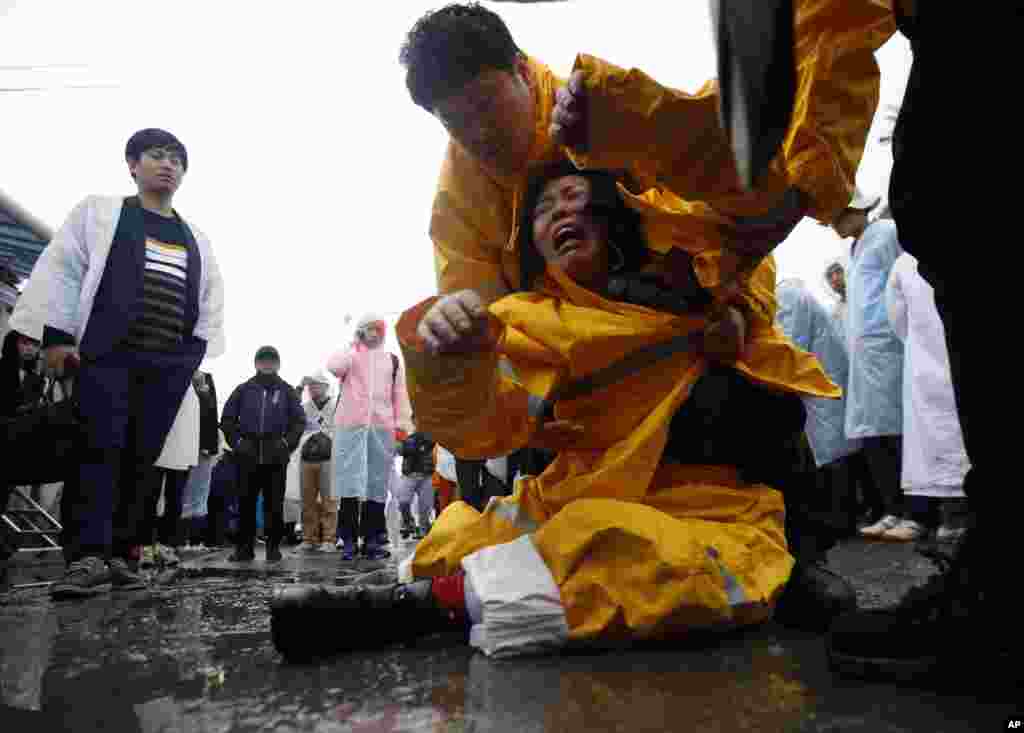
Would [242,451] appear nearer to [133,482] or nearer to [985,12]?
[133,482]

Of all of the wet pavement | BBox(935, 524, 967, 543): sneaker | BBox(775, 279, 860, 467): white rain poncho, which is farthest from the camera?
BBox(775, 279, 860, 467): white rain poncho

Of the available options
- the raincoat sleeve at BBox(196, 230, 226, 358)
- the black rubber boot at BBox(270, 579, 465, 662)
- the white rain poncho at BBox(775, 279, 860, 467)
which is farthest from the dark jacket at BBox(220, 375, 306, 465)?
the black rubber boot at BBox(270, 579, 465, 662)

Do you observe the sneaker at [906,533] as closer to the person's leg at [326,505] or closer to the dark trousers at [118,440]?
the dark trousers at [118,440]

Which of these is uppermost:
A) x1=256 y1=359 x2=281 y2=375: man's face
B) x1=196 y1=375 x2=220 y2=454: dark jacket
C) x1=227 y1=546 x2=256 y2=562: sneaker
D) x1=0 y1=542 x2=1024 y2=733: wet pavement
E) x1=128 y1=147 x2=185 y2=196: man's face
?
x1=128 y1=147 x2=185 y2=196: man's face

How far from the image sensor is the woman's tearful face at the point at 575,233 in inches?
54.7

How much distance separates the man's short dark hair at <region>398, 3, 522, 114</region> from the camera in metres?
1.33

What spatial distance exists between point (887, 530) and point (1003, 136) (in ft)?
10.4

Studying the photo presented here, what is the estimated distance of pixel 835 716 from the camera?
0.74 meters

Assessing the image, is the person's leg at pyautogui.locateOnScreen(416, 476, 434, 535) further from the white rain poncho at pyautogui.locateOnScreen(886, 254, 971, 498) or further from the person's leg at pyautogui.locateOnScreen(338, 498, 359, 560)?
the white rain poncho at pyautogui.locateOnScreen(886, 254, 971, 498)

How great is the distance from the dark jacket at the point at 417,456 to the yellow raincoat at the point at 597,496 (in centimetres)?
549

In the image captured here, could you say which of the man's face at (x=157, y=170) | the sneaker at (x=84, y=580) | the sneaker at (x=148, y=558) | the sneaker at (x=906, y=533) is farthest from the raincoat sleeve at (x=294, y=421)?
the sneaker at (x=906, y=533)

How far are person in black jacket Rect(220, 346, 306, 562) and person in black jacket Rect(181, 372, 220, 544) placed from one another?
13.8 inches

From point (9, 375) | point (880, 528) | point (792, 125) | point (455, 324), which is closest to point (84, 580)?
point (9, 375)

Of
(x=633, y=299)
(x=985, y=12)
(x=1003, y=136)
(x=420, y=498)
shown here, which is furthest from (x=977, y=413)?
(x=420, y=498)
